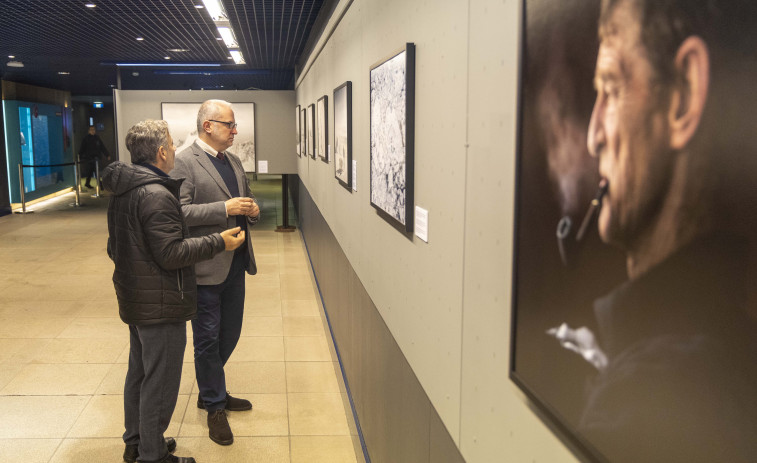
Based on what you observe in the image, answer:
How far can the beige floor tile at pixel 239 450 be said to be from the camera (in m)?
3.73

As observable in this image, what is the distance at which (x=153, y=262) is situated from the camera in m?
3.07

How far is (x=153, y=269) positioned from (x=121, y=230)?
0.76 ft

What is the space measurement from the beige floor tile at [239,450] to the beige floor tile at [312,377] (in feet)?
2.68

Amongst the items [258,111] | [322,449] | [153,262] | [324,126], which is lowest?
[322,449]

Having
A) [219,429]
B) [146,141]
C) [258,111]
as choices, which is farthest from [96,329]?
[258,111]

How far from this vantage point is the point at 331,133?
17.2 ft

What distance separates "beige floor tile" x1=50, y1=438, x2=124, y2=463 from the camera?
3641mm

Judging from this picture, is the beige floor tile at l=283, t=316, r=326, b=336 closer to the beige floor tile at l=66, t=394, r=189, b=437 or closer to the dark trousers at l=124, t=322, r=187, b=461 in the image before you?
the beige floor tile at l=66, t=394, r=189, b=437

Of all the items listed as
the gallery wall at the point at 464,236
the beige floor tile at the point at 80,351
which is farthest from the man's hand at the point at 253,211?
the beige floor tile at the point at 80,351

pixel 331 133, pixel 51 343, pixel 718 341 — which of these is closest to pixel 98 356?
pixel 51 343

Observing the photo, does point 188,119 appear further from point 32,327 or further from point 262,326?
point 262,326

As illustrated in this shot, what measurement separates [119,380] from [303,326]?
6.28ft

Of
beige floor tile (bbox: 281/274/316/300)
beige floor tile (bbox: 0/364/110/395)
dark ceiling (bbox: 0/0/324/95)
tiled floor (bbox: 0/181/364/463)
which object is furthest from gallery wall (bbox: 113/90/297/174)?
beige floor tile (bbox: 0/364/110/395)

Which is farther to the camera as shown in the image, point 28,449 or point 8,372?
point 8,372
